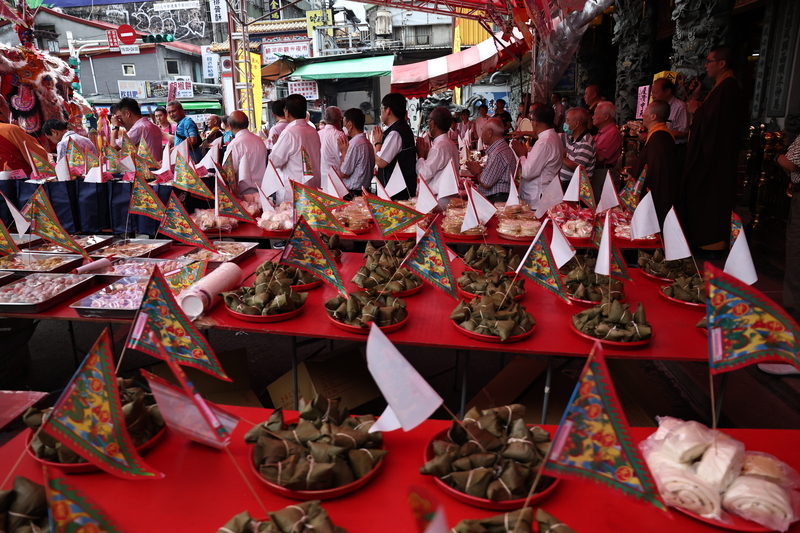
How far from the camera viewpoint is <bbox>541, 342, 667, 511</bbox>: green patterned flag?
3.24 ft

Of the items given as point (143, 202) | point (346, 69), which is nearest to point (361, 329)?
point (143, 202)

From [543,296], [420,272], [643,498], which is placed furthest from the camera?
[543,296]

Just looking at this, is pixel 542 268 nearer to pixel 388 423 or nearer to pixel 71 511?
pixel 388 423

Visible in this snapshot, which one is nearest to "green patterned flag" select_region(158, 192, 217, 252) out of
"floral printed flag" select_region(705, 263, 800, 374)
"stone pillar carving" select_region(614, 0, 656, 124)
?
"floral printed flag" select_region(705, 263, 800, 374)

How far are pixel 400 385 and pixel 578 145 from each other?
3812 millimetres

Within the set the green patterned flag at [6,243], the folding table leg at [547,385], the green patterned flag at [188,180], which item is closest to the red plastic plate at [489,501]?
the folding table leg at [547,385]

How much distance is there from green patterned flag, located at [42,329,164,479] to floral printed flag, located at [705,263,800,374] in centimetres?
129

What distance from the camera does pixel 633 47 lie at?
730 cm

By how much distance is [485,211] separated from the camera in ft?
9.97

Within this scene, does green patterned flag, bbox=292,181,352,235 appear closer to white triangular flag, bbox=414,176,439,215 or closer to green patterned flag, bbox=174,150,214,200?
white triangular flag, bbox=414,176,439,215

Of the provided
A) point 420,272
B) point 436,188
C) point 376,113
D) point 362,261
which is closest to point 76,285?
point 362,261

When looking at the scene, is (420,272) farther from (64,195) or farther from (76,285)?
(64,195)

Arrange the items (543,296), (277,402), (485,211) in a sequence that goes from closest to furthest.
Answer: (543,296) → (277,402) → (485,211)

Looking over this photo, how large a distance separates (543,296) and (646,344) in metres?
0.62
